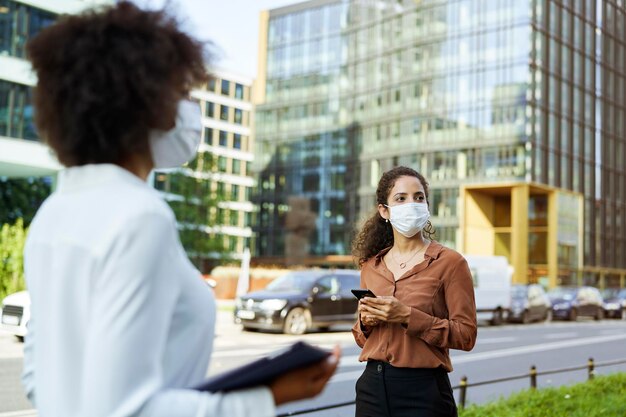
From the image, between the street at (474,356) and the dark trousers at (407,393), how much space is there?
156 inches

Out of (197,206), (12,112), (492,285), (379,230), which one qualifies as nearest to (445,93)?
(197,206)

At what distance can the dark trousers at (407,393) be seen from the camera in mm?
3389

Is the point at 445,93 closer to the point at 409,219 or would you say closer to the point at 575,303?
the point at 575,303

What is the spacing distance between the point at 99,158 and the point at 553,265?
62.3 m

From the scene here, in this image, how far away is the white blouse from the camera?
1333 mm

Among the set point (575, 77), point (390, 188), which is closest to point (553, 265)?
point (575, 77)

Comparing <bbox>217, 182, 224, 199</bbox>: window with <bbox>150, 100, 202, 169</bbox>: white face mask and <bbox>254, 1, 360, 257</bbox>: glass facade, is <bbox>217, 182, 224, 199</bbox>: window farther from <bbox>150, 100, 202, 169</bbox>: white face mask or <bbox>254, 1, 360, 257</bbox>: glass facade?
<bbox>150, 100, 202, 169</bbox>: white face mask

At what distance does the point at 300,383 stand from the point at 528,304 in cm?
3139

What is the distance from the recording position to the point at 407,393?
11.2 feet

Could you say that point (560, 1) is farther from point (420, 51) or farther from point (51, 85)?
point (51, 85)

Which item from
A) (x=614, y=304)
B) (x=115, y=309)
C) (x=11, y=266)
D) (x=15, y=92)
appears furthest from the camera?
(x=614, y=304)

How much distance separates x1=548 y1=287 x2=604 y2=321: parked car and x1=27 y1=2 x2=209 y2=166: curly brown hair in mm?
35607

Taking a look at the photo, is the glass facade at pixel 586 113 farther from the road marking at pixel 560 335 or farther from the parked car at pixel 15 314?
the parked car at pixel 15 314

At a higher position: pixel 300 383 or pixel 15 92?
pixel 15 92
